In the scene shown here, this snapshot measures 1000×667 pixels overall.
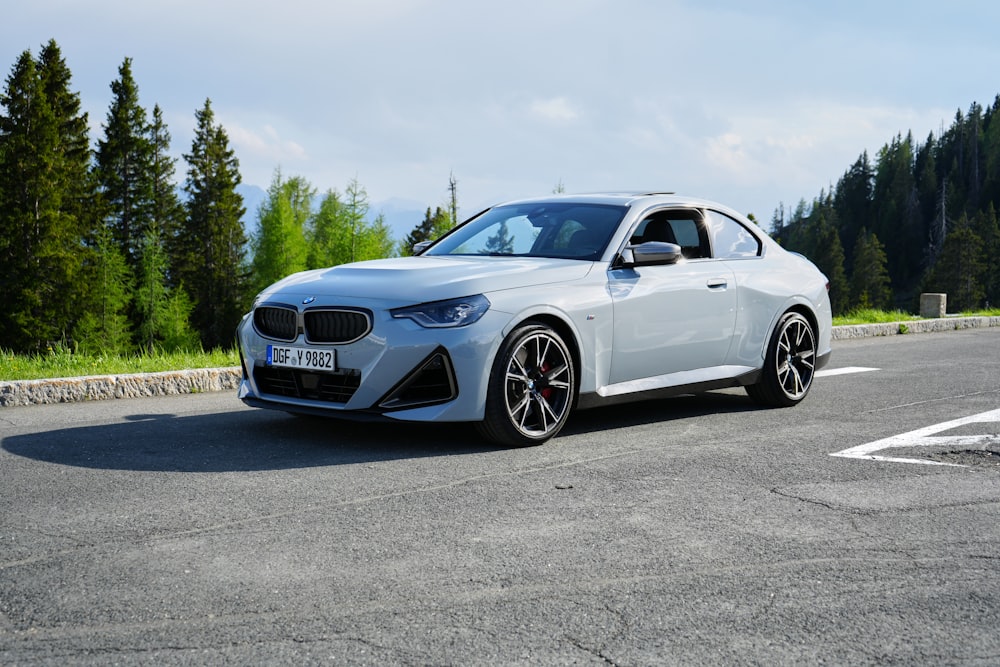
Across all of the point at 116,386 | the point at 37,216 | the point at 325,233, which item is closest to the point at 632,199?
the point at 116,386

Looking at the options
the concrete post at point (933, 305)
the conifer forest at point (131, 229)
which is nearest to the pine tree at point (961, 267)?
the conifer forest at point (131, 229)

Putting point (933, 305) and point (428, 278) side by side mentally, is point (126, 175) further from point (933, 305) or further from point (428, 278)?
point (428, 278)

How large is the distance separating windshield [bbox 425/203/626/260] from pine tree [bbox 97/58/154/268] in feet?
266

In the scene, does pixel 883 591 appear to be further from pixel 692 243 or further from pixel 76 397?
pixel 76 397

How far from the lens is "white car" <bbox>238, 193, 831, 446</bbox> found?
622cm

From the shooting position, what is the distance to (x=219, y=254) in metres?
87.0

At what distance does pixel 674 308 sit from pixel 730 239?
3.88 feet

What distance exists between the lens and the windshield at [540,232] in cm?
734

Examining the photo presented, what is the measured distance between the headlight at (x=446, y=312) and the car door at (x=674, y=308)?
1145 millimetres

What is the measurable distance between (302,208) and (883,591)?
110 meters

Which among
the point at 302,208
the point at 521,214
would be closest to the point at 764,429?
the point at 521,214

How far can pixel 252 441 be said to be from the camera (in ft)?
21.7

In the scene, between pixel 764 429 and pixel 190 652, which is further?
pixel 764 429

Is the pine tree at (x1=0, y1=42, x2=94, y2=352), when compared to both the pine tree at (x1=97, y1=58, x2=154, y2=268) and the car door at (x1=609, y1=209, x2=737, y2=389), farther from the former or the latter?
the car door at (x1=609, y1=209, x2=737, y2=389)
